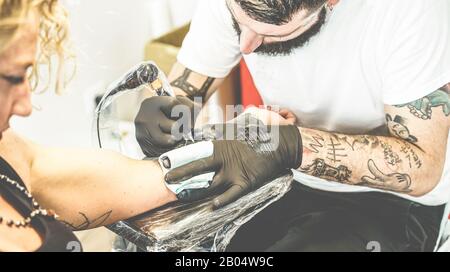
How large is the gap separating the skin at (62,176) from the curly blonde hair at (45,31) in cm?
1

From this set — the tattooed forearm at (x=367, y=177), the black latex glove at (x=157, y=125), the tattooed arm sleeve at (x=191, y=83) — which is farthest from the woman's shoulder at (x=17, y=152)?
the tattooed forearm at (x=367, y=177)

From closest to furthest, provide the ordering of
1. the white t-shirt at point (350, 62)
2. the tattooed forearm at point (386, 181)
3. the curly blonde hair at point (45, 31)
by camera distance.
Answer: the curly blonde hair at point (45, 31), the white t-shirt at point (350, 62), the tattooed forearm at point (386, 181)

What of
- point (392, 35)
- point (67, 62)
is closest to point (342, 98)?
point (392, 35)

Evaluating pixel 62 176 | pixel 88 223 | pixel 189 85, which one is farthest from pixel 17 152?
pixel 189 85

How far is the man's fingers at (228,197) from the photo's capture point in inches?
47.8

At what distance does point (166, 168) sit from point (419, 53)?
575 millimetres

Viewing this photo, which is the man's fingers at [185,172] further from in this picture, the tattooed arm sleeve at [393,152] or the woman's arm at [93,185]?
the tattooed arm sleeve at [393,152]

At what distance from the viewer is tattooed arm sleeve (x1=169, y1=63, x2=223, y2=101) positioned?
1329mm

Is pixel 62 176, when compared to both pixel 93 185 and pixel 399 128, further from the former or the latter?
pixel 399 128

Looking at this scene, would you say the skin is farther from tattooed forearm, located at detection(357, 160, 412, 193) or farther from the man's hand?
tattooed forearm, located at detection(357, 160, 412, 193)

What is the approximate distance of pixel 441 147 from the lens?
4.01 ft

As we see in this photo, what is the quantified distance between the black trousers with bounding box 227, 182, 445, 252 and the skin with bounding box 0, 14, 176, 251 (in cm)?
27

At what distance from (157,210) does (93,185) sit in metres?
0.15

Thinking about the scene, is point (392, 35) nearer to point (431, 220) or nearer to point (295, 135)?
point (295, 135)
